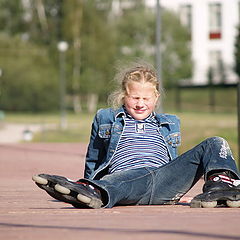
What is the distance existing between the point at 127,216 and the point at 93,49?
59.9 metres

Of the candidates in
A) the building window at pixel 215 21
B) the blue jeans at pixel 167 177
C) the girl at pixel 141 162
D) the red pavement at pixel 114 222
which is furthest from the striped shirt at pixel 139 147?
the building window at pixel 215 21

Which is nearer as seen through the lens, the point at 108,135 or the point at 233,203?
the point at 233,203

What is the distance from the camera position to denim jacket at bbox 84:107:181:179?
719cm

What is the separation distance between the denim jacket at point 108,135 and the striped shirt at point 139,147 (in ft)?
0.16

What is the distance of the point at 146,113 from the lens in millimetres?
7195

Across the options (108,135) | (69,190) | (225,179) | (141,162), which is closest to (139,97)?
(108,135)

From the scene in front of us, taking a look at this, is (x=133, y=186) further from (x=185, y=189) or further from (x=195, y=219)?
(x=195, y=219)

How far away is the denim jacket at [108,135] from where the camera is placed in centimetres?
719

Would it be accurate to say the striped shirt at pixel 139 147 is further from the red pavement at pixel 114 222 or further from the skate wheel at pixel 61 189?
the skate wheel at pixel 61 189

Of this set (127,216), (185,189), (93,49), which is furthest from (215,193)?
(93,49)

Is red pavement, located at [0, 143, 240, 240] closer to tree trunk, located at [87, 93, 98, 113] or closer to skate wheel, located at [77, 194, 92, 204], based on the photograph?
skate wheel, located at [77, 194, 92, 204]

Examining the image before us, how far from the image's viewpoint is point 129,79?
23.7 ft

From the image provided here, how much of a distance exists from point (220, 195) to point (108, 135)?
120cm

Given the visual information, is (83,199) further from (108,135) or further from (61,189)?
(108,135)
